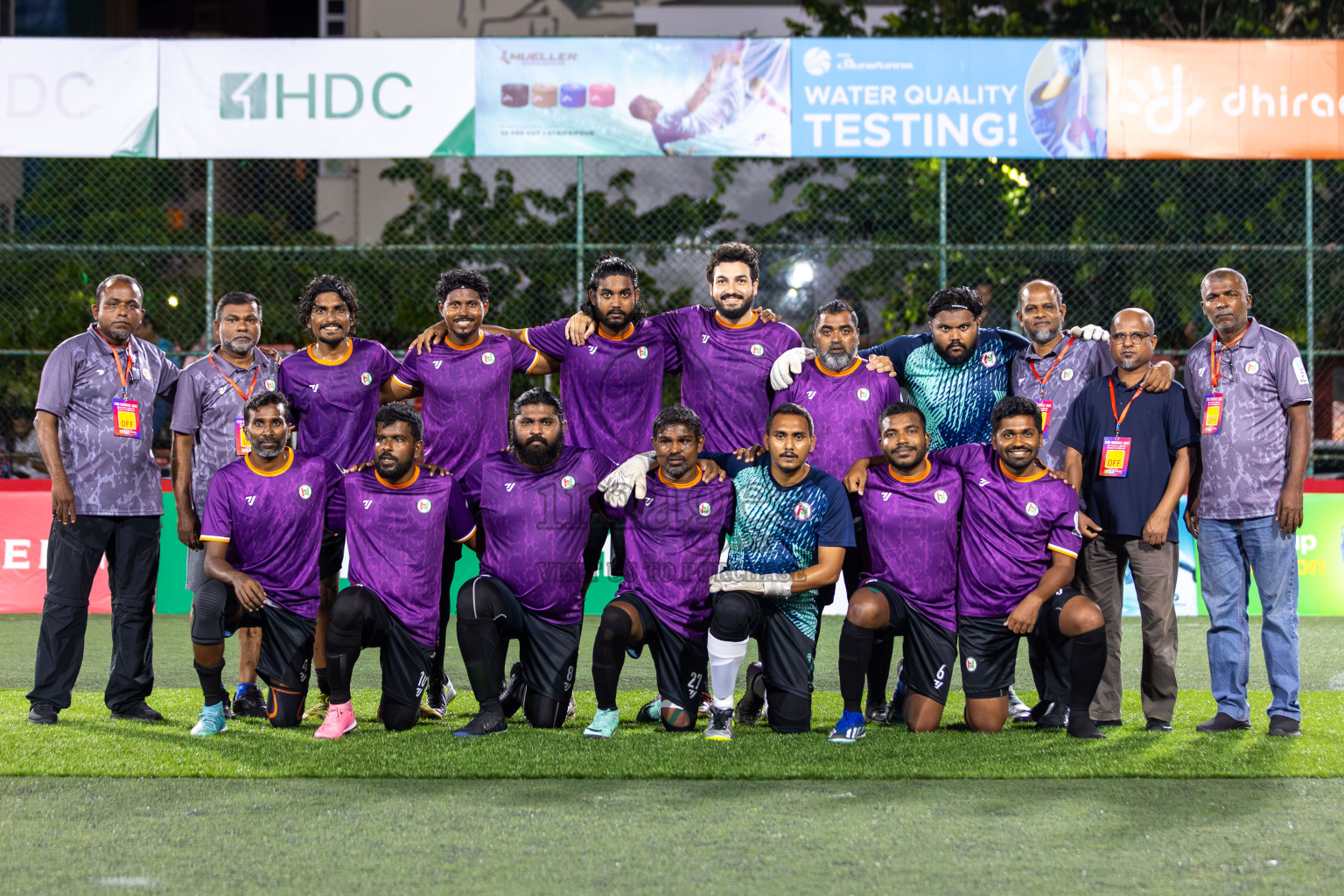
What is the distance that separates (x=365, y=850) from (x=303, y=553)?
7.29 ft

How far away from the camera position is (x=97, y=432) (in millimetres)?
5836

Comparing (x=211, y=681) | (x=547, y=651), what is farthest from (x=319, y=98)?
(x=547, y=651)

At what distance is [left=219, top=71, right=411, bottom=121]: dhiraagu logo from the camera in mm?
10617

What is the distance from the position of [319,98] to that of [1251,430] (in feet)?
26.1

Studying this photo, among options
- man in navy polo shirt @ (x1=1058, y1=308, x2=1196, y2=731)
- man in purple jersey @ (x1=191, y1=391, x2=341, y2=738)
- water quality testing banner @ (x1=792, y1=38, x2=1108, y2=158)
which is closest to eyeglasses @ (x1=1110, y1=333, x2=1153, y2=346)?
man in navy polo shirt @ (x1=1058, y1=308, x2=1196, y2=731)

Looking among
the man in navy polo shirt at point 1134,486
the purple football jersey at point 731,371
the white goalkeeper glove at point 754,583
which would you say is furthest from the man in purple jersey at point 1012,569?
the purple football jersey at point 731,371

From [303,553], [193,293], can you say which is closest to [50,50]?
[193,293]

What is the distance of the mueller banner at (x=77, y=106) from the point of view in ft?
35.0

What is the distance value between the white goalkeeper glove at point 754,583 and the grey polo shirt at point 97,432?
267 centimetres

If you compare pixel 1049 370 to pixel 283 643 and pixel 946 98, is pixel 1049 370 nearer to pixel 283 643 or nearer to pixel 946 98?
pixel 283 643

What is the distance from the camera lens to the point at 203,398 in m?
5.99

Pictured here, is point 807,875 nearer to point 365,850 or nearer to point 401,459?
point 365,850

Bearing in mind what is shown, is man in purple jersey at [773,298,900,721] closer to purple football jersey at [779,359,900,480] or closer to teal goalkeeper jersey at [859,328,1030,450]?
purple football jersey at [779,359,900,480]

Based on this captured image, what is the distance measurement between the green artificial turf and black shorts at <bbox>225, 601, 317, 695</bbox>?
1.06 m
